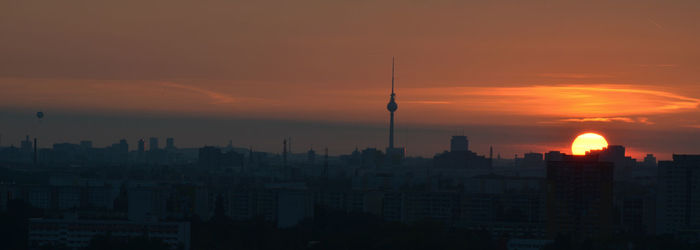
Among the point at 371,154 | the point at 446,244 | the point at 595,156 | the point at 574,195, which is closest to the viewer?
the point at 446,244

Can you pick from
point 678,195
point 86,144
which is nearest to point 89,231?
point 678,195

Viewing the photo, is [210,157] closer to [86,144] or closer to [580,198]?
[86,144]

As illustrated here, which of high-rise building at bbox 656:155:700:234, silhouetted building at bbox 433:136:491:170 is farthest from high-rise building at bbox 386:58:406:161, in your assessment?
high-rise building at bbox 656:155:700:234

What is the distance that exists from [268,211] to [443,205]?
5128 millimetres

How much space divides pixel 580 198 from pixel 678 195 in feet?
16.6

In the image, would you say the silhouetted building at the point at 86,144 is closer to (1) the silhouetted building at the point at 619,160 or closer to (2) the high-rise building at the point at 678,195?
(1) the silhouetted building at the point at 619,160

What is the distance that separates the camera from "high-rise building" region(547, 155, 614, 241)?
97.7 feet

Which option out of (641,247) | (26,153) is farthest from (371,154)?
(641,247)

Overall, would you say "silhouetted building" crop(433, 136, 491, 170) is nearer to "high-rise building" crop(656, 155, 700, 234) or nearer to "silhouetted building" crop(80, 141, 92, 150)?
"silhouetted building" crop(80, 141, 92, 150)

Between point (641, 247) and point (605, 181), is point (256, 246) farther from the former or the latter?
point (605, 181)

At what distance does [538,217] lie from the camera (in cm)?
3231

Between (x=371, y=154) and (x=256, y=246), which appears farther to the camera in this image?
(x=371, y=154)

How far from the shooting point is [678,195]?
3412 cm

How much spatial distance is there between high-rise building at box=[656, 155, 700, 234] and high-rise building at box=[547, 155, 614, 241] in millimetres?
2819
